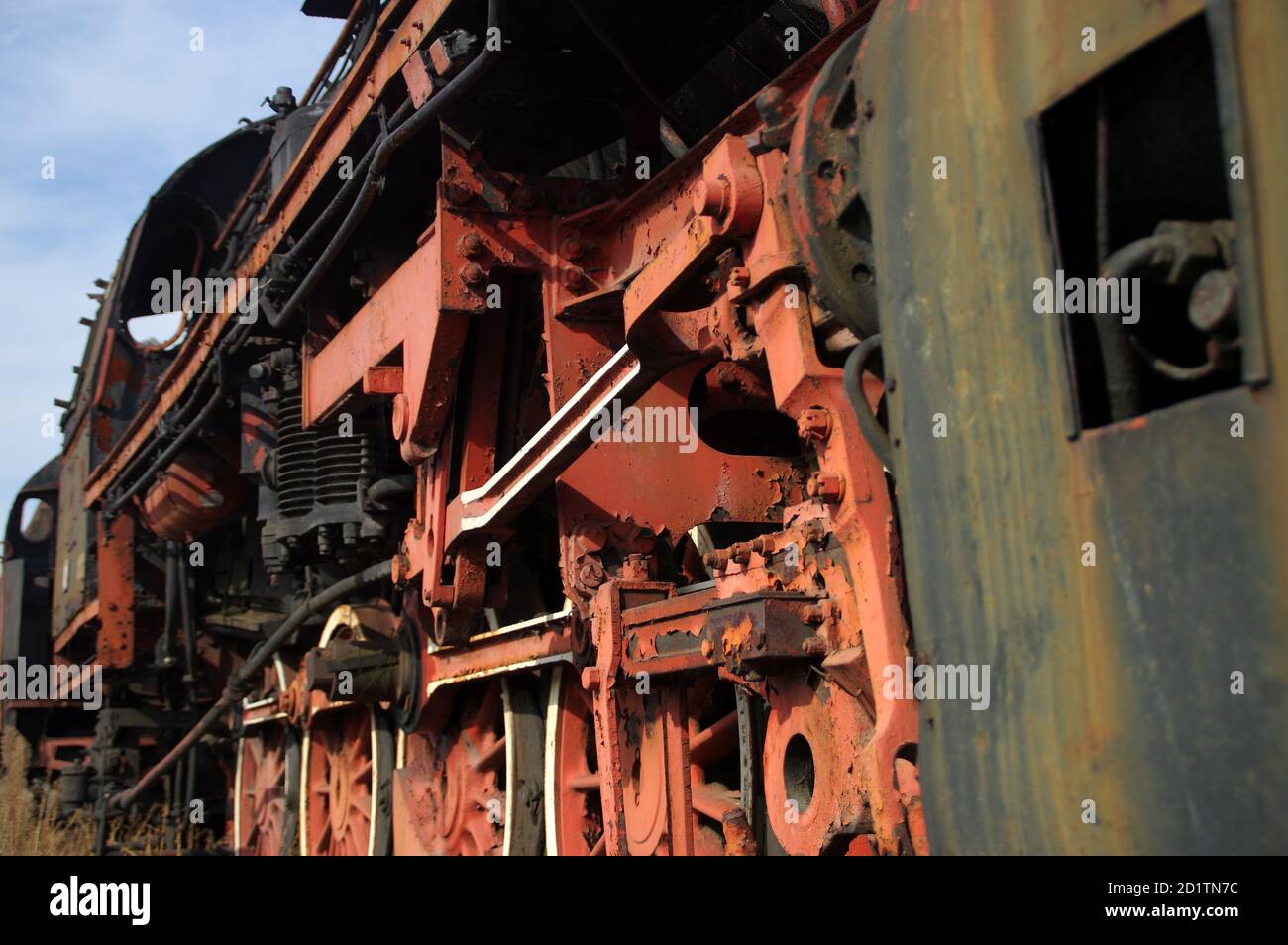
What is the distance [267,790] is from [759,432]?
4.82 m

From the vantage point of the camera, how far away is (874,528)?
2.45 metres

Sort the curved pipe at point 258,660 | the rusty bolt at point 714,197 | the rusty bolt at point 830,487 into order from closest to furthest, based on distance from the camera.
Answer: the rusty bolt at point 830,487 → the rusty bolt at point 714,197 → the curved pipe at point 258,660

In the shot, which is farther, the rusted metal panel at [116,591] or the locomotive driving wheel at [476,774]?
the rusted metal panel at [116,591]

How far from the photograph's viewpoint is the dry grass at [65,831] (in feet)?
28.1

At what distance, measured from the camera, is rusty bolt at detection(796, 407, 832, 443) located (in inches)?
101

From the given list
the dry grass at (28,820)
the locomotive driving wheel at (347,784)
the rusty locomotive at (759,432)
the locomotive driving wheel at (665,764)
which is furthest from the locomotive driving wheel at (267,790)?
the locomotive driving wheel at (665,764)

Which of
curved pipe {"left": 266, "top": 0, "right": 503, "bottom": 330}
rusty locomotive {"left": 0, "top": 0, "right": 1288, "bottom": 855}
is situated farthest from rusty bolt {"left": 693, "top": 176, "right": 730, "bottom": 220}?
curved pipe {"left": 266, "top": 0, "right": 503, "bottom": 330}

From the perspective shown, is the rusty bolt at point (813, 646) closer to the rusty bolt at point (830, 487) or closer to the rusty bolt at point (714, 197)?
the rusty bolt at point (830, 487)

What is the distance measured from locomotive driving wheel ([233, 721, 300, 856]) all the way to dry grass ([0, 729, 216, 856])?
545 mm

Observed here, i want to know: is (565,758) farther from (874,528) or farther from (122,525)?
(122,525)

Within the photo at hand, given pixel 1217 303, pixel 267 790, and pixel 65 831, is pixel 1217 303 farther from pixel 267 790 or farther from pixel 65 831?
pixel 65 831

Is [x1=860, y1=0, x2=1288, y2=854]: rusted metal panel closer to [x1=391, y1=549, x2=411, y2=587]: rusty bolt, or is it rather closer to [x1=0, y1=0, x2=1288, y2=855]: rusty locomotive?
[x1=0, y1=0, x2=1288, y2=855]: rusty locomotive

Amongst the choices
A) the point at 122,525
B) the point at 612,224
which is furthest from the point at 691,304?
the point at 122,525

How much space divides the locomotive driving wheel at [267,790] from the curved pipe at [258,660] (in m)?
0.35
